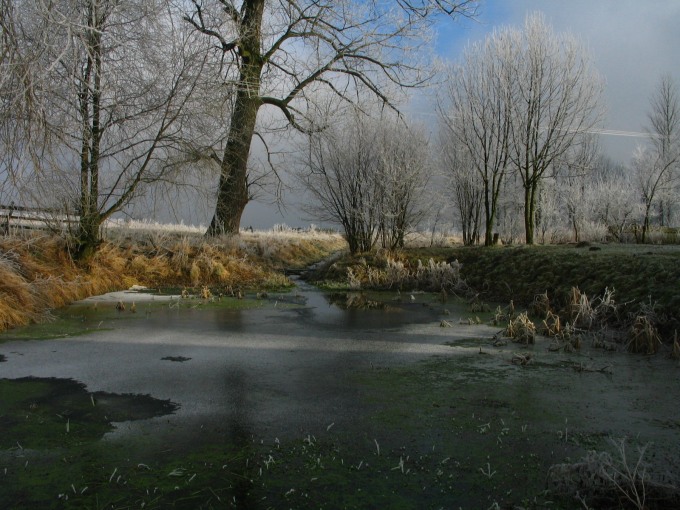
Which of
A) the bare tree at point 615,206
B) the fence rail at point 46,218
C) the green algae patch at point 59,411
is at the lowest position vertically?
the green algae patch at point 59,411

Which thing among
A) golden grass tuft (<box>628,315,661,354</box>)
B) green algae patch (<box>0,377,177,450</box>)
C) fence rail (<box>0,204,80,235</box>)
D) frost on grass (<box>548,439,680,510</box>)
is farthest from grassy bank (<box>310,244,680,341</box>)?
green algae patch (<box>0,377,177,450</box>)

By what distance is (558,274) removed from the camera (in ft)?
35.7

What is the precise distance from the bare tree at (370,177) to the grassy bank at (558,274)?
3.80 feet

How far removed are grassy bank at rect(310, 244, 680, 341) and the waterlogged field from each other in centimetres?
190

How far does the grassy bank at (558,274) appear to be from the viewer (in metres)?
8.00

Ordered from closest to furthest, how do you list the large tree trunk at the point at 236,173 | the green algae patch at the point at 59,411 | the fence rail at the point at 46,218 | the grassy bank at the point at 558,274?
the green algae patch at the point at 59,411 → the grassy bank at the point at 558,274 → the fence rail at the point at 46,218 → the large tree trunk at the point at 236,173

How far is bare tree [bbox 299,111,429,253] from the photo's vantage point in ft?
51.8

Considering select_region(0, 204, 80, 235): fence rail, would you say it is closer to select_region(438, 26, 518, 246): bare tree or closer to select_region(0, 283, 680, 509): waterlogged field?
select_region(0, 283, 680, 509): waterlogged field

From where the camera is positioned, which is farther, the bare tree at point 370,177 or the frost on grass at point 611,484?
the bare tree at point 370,177

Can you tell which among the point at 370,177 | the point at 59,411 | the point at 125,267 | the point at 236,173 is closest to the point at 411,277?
the point at 370,177

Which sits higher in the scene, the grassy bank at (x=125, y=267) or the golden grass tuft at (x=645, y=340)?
the grassy bank at (x=125, y=267)

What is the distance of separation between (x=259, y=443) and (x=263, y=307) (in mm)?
6530

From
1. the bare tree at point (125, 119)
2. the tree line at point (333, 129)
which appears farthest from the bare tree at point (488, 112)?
the bare tree at point (125, 119)

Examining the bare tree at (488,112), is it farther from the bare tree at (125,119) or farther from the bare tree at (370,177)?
the bare tree at (125,119)
